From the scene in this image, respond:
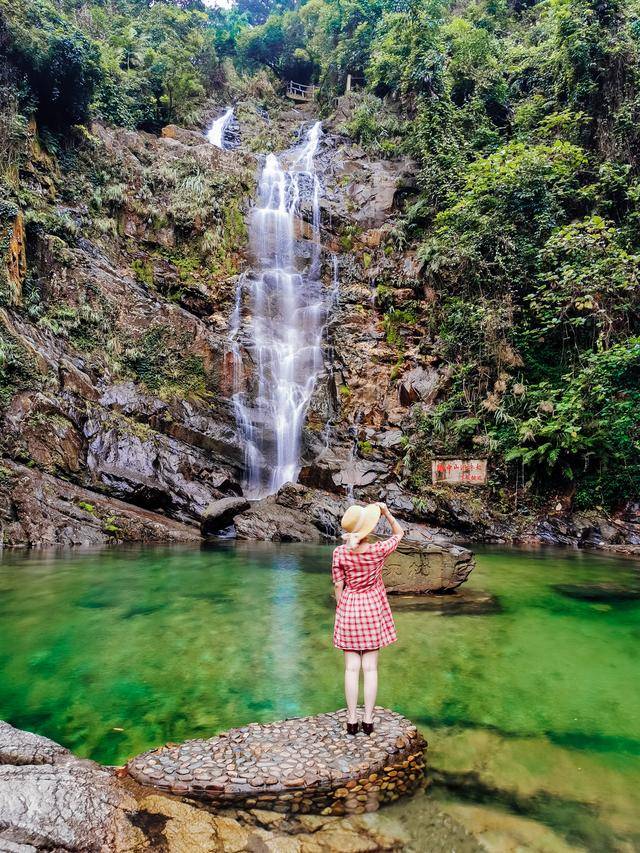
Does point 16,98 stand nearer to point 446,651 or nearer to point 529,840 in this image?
point 446,651

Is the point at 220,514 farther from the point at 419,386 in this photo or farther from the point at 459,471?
the point at 419,386

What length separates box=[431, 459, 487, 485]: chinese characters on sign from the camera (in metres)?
15.4

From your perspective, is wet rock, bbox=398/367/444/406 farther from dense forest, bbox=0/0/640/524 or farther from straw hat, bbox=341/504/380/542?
straw hat, bbox=341/504/380/542

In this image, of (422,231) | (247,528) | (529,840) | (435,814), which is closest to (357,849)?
(435,814)

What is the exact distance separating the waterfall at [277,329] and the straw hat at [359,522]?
42.9 ft

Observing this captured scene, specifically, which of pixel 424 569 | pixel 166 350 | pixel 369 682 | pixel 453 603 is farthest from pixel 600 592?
pixel 166 350

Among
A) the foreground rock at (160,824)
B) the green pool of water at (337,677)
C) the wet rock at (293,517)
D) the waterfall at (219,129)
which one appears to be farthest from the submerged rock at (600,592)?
the waterfall at (219,129)

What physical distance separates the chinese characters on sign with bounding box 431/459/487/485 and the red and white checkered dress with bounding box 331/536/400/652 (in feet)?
41.8

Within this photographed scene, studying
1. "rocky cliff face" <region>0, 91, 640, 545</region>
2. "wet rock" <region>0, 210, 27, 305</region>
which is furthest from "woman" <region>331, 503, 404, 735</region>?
"wet rock" <region>0, 210, 27, 305</region>

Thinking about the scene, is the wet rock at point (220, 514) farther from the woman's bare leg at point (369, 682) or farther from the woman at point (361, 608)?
the woman's bare leg at point (369, 682)

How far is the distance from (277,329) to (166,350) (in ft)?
14.3

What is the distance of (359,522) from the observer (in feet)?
10.7

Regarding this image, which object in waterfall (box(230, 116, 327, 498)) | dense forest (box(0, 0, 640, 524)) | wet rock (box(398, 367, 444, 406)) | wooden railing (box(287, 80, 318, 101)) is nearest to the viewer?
dense forest (box(0, 0, 640, 524))

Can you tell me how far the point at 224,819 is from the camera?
98.7 inches
